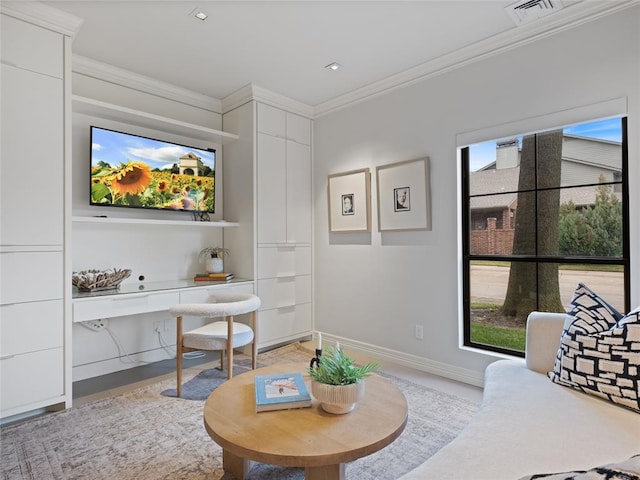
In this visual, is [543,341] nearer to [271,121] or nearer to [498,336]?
[498,336]

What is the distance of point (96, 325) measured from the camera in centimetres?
300

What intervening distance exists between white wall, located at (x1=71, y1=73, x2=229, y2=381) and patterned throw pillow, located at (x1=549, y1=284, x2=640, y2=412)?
3141 millimetres

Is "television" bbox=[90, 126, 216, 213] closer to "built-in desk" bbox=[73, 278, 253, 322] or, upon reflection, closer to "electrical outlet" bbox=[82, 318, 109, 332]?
"built-in desk" bbox=[73, 278, 253, 322]

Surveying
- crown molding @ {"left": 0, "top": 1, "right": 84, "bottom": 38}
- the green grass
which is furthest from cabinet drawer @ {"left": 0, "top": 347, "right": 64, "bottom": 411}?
the green grass

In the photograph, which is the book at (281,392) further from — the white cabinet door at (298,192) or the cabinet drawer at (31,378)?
the white cabinet door at (298,192)

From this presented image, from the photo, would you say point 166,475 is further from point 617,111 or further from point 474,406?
point 617,111

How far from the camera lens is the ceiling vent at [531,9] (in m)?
2.25

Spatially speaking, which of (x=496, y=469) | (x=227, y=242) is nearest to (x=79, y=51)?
(x=227, y=242)

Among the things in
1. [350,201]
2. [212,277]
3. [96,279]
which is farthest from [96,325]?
[350,201]

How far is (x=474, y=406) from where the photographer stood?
2400 mm

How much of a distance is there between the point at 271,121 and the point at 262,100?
217 millimetres

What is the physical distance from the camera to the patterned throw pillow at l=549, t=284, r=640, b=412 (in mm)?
1381

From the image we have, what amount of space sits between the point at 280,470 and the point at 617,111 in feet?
9.11

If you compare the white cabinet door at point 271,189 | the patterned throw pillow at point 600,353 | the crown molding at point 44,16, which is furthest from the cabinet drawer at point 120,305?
the patterned throw pillow at point 600,353
